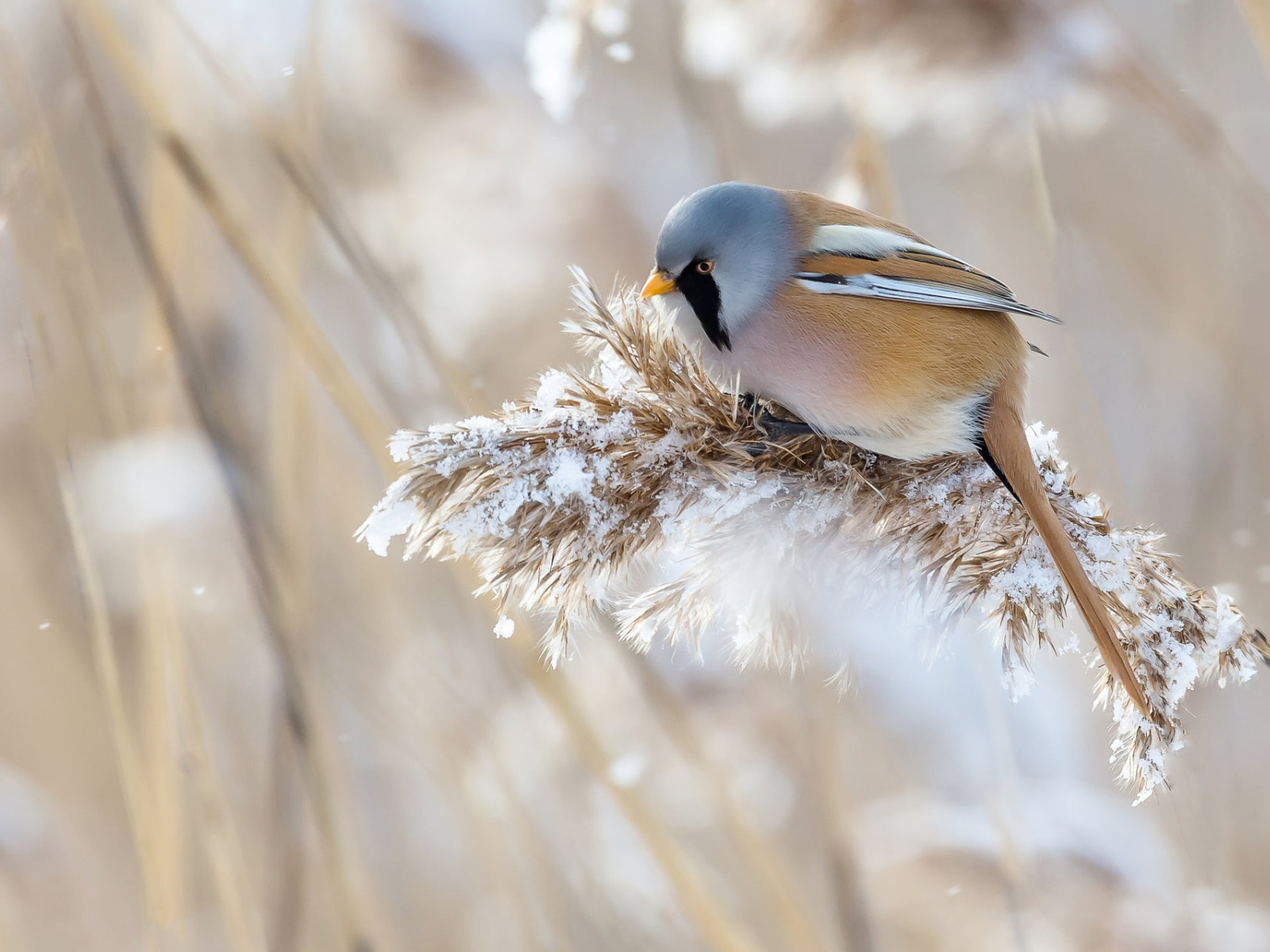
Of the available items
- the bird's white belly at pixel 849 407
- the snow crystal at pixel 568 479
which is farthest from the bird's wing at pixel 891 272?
the snow crystal at pixel 568 479

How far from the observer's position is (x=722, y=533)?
1.14 m

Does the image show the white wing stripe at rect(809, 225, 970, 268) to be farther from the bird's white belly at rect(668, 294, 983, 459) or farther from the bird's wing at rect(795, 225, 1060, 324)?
the bird's white belly at rect(668, 294, 983, 459)

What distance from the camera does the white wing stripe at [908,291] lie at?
4.27 feet

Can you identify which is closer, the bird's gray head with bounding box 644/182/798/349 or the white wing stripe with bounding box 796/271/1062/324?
the white wing stripe with bounding box 796/271/1062/324

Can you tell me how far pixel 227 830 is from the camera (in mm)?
1582

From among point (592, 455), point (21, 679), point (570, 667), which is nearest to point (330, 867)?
point (592, 455)

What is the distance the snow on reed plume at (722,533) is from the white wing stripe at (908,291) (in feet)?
0.73

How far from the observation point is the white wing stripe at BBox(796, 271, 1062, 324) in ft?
4.27

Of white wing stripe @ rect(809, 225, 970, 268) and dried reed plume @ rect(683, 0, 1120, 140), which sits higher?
dried reed plume @ rect(683, 0, 1120, 140)

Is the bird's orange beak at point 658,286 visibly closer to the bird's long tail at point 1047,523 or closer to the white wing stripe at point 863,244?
the white wing stripe at point 863,244

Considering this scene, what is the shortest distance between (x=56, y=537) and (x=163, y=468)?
11.0 inches

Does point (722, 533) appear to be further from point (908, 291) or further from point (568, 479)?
point (908, 291)

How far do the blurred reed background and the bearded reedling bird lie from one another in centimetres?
30

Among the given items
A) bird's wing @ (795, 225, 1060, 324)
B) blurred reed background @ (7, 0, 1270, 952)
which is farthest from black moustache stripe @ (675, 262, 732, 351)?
blurred reed background @ (7, 0, 1270, 952)
